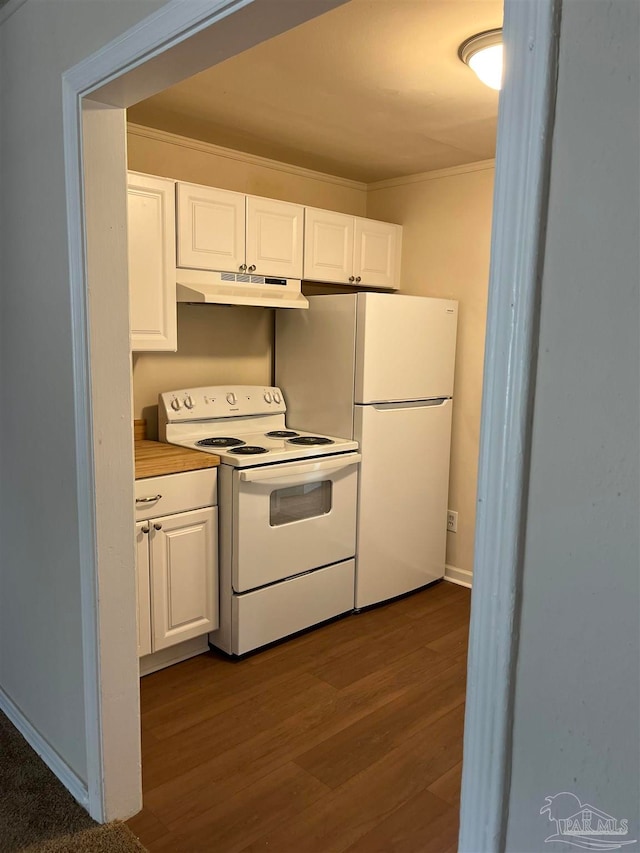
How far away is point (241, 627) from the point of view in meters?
2.82

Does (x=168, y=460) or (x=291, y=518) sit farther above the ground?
(x=168, y=460)

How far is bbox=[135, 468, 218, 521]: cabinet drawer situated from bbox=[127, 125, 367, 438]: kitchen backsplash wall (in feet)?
1.90

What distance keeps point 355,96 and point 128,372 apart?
58.7 inches

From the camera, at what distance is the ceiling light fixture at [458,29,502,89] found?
199 cm

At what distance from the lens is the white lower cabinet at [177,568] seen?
2.61 meters

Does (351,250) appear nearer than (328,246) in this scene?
No

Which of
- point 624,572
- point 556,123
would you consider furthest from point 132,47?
point 624,572

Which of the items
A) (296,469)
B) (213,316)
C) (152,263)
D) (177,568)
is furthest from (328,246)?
(177,568)

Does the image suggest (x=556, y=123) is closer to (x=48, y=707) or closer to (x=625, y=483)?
(x=625, y=483)

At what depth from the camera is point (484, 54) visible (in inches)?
80.4

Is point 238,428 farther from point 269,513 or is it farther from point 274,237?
point 274,237

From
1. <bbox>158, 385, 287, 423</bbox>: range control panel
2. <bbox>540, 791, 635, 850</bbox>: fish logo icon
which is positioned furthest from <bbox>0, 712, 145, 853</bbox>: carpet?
<bbox>158, 385, 287, 423</bbox>: range control panel

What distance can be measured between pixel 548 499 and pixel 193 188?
2.45 m

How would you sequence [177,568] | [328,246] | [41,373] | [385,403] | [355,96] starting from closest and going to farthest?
1. [41,373]
2. [355,96]
3. [177,568]
4. [385,403]
5. [328,246]
